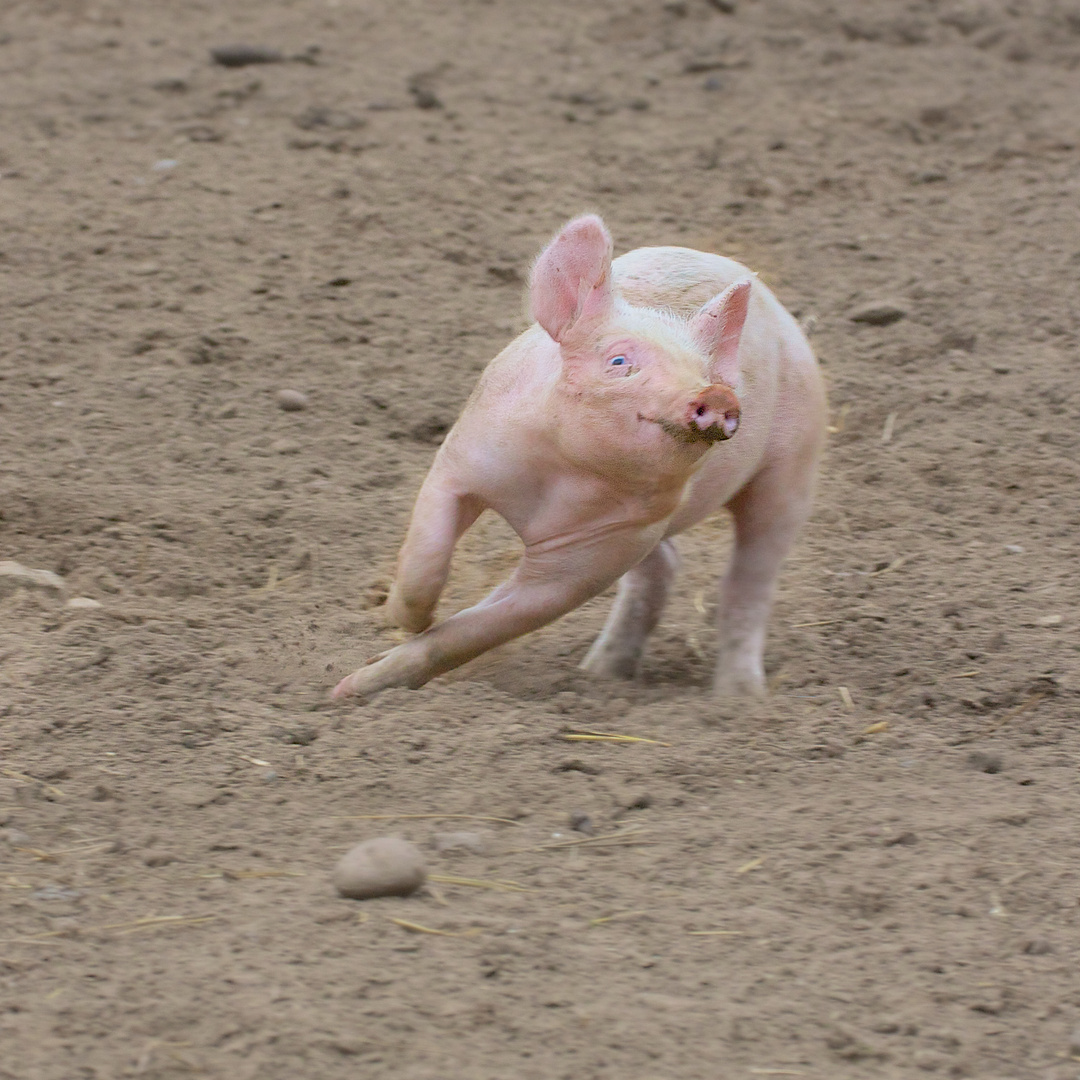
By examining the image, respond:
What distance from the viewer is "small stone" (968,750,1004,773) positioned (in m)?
4.16

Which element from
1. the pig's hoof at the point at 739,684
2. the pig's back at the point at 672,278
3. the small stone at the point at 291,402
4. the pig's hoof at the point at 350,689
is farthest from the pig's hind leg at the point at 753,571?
the small stone at the point at 291,402

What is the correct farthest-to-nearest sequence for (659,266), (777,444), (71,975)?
(777,444) → (659,266) → (71,975)

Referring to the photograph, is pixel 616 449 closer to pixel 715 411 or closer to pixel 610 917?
pixel 715 411

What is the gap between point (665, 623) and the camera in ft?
18.0

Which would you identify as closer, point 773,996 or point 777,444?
point 773,996

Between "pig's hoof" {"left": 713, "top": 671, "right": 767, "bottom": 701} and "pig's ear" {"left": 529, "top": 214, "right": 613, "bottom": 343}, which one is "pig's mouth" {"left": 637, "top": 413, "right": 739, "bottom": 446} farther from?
"pig's hoof" {"left": 713, "top": 671, "right": 767, "bottom": 701}

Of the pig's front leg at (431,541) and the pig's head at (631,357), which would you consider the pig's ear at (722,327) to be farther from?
the pig's front leg at (431,541)

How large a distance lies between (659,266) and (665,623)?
147 centimetres

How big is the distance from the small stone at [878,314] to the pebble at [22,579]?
12.1 ft

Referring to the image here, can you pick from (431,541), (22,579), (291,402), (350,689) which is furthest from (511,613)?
A: (291,402)

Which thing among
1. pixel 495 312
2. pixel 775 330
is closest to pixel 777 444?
pixel 775 330

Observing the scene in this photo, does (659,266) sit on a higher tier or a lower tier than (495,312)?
higher

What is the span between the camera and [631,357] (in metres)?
3.78

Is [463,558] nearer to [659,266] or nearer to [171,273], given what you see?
[659,266]
